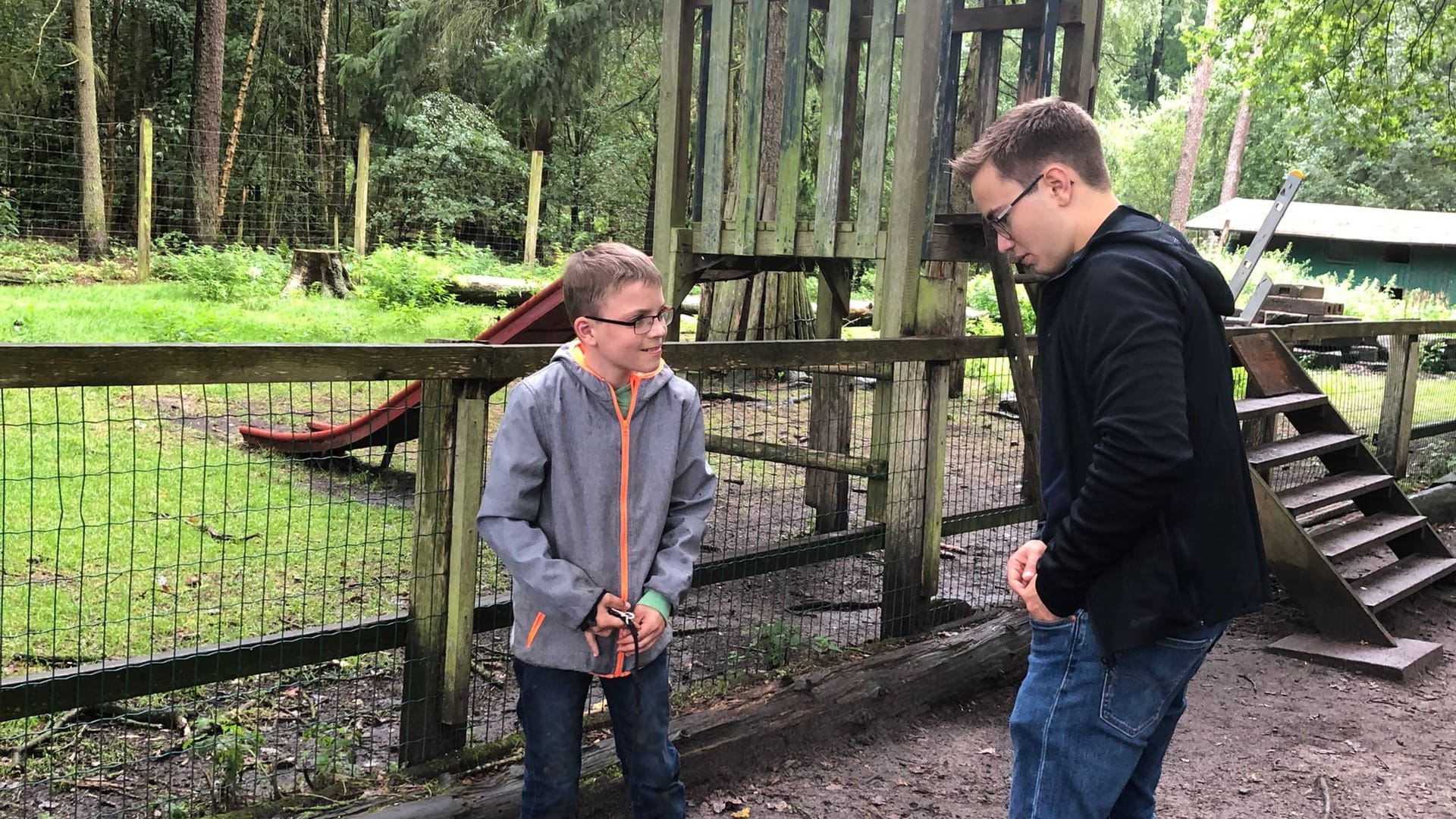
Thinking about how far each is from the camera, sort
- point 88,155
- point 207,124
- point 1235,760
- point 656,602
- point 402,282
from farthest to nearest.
Answer: point 207,124 < point 88,155 < point 402,282 < point 1235,760 < point 656,602

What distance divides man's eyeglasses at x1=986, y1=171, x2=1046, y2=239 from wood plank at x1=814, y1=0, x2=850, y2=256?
3.00m

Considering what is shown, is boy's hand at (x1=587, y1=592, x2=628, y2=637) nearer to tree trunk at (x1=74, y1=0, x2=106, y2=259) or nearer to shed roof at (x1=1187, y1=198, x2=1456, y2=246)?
tree trunk at (x1=74, y1=0, x2=106, y2=259)

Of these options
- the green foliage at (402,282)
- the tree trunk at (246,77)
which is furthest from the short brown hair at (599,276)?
the tree trunk at (246,77)

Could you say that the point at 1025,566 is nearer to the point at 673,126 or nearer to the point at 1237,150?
the point at 673,126

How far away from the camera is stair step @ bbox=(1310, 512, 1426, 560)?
604 cm

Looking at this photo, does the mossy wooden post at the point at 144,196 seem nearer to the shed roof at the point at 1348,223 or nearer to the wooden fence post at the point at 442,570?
the wooden fence post at the point at 442,570

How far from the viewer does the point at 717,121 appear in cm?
557

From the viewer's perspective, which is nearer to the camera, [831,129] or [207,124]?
[831,129]

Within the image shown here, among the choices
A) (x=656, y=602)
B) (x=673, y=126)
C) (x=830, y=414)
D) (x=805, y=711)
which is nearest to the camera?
(x=656, y=602)

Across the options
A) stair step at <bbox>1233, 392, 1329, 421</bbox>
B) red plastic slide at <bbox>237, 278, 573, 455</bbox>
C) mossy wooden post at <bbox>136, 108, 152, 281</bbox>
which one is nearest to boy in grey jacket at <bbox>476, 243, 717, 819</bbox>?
red plastic slide at <bbox>237, 278, 573, 455</bbox>

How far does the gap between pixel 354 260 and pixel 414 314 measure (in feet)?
12.3

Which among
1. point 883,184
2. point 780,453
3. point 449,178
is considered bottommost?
point 780,453

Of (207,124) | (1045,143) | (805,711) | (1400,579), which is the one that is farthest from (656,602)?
(207,124)

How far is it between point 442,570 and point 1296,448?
15.9 feet
